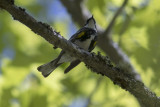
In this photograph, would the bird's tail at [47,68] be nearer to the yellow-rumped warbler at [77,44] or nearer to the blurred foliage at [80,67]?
the yellow-rumped warbler at [77,44]

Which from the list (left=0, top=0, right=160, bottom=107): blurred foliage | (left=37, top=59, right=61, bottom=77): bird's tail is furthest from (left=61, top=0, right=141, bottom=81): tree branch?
(left=37, top=59, right=61, bottom=77): bird's tail

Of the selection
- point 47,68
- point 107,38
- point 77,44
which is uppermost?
point 107,38

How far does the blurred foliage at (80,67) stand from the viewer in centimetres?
423

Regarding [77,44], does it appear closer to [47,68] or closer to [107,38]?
[47,68]

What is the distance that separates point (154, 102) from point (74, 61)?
1.16 meters

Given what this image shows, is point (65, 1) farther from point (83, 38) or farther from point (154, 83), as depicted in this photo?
point (154, 83)

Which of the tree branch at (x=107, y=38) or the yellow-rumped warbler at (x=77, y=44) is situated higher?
the tree branch at (x=107, y=38)

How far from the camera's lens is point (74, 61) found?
3.77 metres

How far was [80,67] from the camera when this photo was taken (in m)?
4.88

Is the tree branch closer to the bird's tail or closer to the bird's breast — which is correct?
the bird's breast

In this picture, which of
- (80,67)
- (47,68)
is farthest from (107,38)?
(47,68)

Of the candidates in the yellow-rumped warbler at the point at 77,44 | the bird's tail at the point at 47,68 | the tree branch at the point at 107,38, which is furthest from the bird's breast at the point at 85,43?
the tree branch at the point at 107,38

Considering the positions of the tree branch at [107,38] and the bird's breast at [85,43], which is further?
the tree branch at [107,38]

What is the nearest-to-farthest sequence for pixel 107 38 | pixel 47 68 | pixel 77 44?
1. pixel 47 68
2. pixel 77 44
3. pixel 107 38
